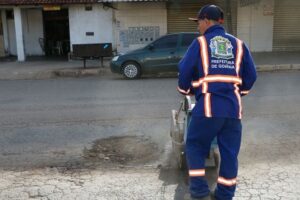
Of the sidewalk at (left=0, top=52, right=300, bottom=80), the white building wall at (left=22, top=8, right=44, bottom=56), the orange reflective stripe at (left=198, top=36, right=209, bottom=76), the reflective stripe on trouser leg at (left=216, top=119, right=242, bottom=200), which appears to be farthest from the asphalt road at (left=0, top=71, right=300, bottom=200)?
the white building wall at (left=22, top=8, right=44, bottom=56)

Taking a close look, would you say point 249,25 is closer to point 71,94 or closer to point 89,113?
point 71,94

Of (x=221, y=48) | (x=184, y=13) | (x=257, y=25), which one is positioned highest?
(x=184, y=13)

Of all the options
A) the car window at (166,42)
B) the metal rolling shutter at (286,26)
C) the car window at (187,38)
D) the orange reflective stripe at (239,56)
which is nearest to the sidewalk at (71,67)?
the metal rolling shutter at (286,26)

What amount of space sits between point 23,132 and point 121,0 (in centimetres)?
1282

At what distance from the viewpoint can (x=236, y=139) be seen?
3834 millimetres

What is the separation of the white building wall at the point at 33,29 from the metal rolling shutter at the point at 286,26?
12.4 metres

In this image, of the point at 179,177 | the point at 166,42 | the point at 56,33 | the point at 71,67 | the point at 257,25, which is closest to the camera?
the point at 179,177

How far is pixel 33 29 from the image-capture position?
23.7 meters

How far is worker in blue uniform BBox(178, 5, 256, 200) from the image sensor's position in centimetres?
371

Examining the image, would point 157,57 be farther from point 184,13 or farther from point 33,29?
point 33,29

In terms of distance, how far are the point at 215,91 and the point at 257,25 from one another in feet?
61.0

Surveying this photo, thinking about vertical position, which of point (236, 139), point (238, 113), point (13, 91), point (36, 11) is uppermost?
point (36, 11)

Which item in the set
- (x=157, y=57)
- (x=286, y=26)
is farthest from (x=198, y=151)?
(x=286, y=26)

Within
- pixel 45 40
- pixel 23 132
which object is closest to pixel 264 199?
pixel 23 132
